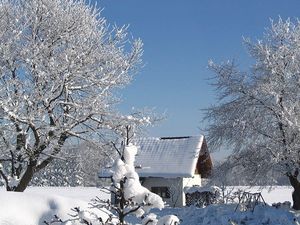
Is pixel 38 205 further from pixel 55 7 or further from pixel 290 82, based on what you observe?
pixel 290 82

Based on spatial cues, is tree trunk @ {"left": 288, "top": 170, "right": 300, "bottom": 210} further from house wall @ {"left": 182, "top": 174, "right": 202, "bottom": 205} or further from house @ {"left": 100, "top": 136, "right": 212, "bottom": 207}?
house wall @ {"left": 182, "top": 174, "right": 202, "bottom": 205}

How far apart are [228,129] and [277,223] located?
7986 mm

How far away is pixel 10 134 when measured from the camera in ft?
44.7

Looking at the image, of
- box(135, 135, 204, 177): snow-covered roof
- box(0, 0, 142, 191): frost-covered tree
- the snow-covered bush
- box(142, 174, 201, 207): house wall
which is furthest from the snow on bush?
box(142, 174, 201, 207): house wall

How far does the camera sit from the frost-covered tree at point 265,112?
65.4 ft

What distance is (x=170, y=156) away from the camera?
104ft

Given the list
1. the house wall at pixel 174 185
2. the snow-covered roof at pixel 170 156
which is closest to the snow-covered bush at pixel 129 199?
the snow-covered roof at pixel 170 156

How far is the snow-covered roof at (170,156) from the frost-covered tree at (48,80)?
1421cm

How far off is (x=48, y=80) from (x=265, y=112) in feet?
35.6

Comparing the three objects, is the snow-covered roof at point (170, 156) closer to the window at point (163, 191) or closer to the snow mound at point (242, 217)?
the window at point (163, 191)

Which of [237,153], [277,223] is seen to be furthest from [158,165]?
[277,223]

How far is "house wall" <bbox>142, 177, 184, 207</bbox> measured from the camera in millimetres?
30033

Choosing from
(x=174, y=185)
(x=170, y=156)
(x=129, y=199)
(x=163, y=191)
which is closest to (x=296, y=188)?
(x=174, y=185)

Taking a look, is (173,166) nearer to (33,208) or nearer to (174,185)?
(174,185)
